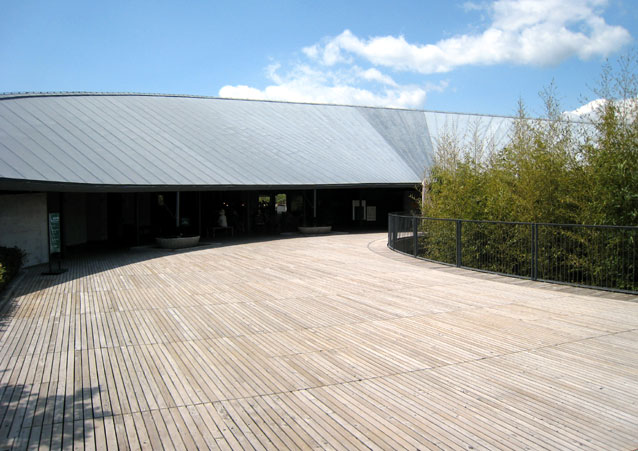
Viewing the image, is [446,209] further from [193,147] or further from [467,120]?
[467,120]

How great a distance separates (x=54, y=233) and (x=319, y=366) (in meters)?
8.77

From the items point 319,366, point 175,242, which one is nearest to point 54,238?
point 175,242

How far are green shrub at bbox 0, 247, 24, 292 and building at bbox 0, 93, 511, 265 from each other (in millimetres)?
912

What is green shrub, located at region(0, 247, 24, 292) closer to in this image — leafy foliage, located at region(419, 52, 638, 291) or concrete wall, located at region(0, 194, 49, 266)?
concrete wall, located at region(0, 194, 49, 266)

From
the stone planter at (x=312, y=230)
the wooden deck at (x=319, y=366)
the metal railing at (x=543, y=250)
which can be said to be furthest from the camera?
the stone planter at (x=312, y=230)

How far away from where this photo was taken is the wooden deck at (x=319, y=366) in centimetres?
367

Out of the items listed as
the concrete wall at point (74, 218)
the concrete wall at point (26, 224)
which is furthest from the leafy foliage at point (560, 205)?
the concrete wall at point (74, 218)

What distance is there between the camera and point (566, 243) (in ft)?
30.3

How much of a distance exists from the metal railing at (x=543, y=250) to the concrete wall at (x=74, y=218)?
12.0 m

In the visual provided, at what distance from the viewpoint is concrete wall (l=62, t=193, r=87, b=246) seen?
57.5 ft

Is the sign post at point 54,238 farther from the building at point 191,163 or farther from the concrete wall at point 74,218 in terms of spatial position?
the concrete wall at point 74,218

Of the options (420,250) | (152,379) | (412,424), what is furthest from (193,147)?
(412,424)

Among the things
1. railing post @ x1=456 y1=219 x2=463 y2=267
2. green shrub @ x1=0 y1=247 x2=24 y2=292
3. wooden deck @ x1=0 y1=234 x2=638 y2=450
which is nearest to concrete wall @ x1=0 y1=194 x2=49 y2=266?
green shrub @ x1=0 y1=247 x2=24 y2=292

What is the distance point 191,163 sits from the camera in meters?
17.9
